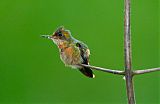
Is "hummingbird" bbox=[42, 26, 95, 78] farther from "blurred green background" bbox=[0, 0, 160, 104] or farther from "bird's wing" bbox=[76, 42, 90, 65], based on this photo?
"blurred green background" bbox=[0, 0, 160, 104]

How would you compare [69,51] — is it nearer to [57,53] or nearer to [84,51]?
[84,51]

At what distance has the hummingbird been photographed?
1.67ft

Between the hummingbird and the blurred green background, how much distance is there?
132 cm

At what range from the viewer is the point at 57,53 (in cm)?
204

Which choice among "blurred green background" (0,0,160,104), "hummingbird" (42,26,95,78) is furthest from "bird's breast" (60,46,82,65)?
"blurred green background" (0,0,160,104)

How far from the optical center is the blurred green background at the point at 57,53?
1.96m

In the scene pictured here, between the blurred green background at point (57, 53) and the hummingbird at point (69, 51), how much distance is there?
4.34ft

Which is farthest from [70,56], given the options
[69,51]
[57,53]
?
[57,53]

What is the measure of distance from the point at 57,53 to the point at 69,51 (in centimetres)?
153

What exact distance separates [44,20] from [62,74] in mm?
350

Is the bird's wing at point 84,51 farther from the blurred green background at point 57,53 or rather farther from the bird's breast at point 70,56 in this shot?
the blurred green background at point 57,53

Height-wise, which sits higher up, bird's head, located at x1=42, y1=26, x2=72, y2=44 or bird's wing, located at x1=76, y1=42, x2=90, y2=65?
bird's head, located at x1=42, y1=26, x2=72, y2=44

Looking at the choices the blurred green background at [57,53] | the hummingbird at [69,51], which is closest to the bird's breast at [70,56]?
the hummingbird at [69,51]

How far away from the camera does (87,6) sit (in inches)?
95.5
